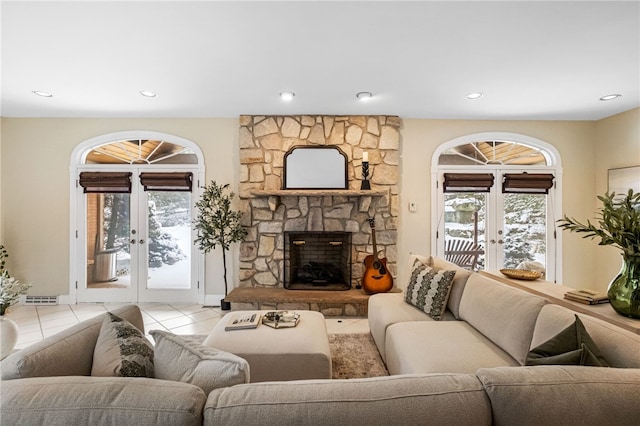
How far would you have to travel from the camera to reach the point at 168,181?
158 inches

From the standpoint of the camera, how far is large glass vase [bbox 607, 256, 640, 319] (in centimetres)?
172

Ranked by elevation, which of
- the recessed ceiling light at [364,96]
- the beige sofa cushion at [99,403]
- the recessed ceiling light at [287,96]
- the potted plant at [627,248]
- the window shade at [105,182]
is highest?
the recessed ceiling light at [287,96]

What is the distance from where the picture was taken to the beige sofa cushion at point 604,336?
3.94 feet

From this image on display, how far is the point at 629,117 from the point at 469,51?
2983mm

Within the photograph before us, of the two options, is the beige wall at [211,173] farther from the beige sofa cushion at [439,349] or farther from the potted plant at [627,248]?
the potted plant at [627,248]

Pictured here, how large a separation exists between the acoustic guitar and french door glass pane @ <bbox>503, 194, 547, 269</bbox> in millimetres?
1876

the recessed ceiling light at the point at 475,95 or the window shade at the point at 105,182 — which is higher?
the recessed ceiling light at the point at 475,95

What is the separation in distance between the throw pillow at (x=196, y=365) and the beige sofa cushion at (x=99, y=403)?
0.28 ft

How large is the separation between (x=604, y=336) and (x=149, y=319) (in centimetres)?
406

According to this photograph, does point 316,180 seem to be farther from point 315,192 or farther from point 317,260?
point 317,260

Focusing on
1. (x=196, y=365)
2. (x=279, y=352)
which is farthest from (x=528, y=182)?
(x=196, y=365)

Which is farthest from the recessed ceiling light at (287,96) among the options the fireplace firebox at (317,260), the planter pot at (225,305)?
the planter pot at (225,305)

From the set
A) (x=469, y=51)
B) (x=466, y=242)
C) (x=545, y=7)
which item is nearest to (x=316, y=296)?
(x=466, y=242)

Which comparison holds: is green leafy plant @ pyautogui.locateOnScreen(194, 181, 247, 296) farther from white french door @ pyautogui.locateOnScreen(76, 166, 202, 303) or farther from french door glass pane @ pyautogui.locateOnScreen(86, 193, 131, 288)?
french door glass pane @ pyautogui.locateOnScreen(86, 193, 131, 288)
